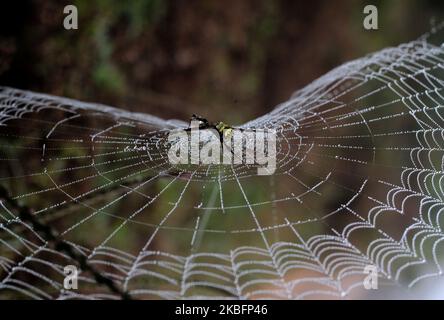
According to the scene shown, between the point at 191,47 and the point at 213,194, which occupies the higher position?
the point at 191,47

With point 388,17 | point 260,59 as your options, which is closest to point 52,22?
point 260,59

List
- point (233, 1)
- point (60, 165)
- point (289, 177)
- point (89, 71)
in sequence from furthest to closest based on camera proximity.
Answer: point (233, 1)
point (289, 177)
point (89, 71)
point (60, 165)

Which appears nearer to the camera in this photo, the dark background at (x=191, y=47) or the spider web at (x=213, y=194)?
the spider web at (x=213, y=194)

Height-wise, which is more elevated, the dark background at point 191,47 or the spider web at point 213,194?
the dark background at point 191,47

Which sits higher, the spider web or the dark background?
the dark background

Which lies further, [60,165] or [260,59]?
[260,59]

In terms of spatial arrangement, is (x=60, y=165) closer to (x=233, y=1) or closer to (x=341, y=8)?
(x=233, y=1)

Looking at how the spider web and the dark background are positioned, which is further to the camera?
the dark background
